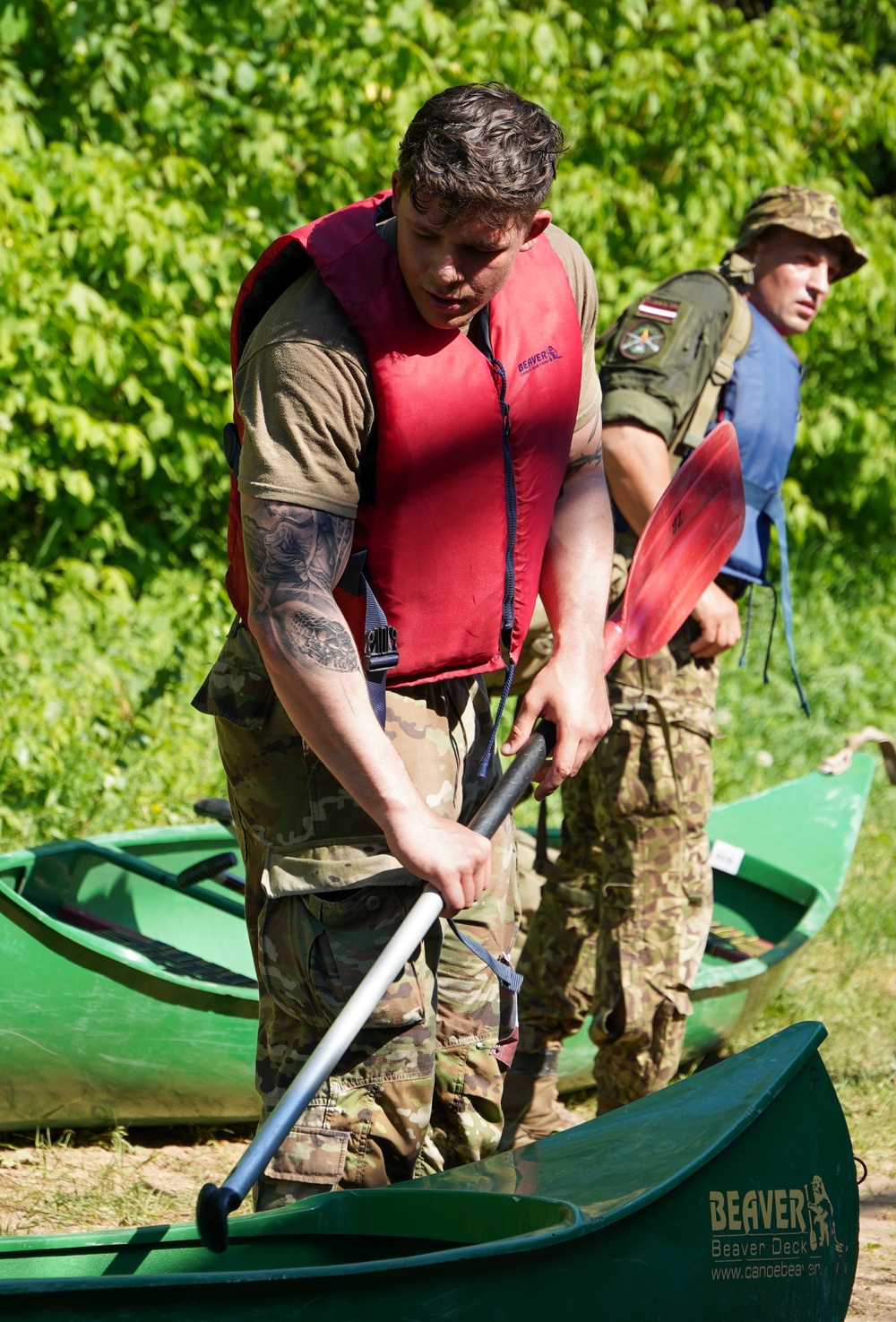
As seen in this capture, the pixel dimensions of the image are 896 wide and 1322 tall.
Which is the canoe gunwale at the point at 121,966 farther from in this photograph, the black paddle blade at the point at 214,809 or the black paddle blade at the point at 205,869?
the black paddle blade at the point at 214,809

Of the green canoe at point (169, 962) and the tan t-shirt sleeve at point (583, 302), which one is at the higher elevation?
the tan t-shirt sleeve at point (583, 302)

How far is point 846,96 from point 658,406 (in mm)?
5806

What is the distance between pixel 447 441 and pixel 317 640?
0.38 metres

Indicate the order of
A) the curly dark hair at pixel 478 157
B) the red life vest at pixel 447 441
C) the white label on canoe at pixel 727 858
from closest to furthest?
the curly dark hair at pixel 478 157 < the red life vest at pixel 447 441 < the white label on canoe at pixel 727 858

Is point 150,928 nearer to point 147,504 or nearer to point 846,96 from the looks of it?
point 147,504

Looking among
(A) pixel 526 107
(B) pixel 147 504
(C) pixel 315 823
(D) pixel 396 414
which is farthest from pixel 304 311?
(B) pixel 147 504

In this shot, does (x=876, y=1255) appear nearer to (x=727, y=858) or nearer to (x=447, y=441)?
(x=727, y=858)

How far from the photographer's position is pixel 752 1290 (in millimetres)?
1953

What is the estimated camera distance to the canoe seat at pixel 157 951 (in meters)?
3.71

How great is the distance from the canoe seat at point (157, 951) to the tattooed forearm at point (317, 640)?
6.21ft

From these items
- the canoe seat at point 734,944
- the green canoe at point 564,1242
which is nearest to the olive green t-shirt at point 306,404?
the green canoe at point 564,1242

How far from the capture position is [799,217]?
3525 millimetres

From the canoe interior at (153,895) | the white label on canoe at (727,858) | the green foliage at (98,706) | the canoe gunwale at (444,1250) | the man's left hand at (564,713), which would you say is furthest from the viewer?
the green foliage at (98,706)

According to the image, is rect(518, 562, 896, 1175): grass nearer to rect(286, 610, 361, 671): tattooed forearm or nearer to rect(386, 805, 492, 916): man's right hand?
rect(386, 805, 492, 916): man's right hand
